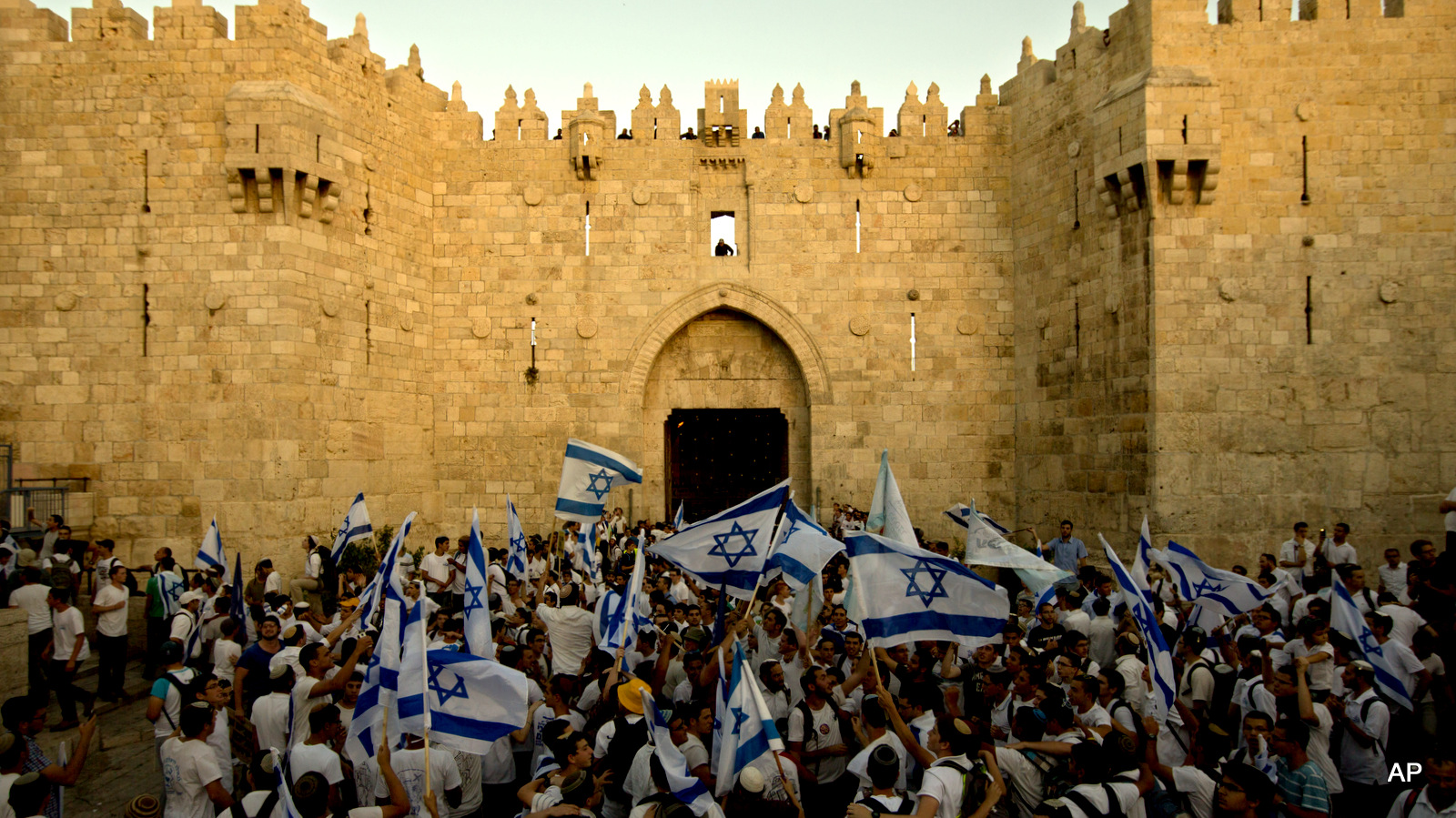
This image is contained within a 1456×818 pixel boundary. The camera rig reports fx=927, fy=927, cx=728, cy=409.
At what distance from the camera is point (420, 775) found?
Result: 505 centimetres

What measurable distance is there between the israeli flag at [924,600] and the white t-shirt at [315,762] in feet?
10.2

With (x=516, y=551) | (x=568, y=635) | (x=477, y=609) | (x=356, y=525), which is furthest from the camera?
(x=356, y=525)

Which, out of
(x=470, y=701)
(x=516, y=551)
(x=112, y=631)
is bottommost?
(x=112, y=631)

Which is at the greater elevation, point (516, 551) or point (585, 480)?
point (585, 480)

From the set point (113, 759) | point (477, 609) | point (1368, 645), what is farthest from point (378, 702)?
point (1368, 645)

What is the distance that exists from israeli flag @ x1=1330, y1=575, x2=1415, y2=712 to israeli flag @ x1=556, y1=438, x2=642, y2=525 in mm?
5981

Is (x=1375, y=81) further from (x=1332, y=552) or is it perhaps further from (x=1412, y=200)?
(x=1332, y=552)

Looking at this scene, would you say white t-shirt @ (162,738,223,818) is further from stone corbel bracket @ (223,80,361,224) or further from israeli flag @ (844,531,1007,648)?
stone corbel bracket @ (223,80,361,224)

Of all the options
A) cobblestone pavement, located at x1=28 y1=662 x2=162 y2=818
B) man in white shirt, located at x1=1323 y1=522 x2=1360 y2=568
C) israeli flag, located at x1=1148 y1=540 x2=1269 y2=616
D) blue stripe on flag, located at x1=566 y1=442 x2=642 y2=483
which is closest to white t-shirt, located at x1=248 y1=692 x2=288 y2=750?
cobblestone pavement, located at x1=28 y1=662 x2=162 y2=818

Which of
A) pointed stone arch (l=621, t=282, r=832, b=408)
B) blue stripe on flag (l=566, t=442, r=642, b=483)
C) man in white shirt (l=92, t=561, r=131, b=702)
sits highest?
pointed stone arch (l=621, t=282, r=832, b=408)

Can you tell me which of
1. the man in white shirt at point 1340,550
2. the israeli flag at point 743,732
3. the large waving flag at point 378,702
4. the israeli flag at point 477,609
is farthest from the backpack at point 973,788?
the man in white shirt at point 1340,550

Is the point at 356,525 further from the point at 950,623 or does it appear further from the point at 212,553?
the point at 950,623

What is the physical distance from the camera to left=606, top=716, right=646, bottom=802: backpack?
5.13 meters

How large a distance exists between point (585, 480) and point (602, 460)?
0.94 feet
